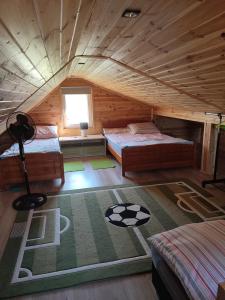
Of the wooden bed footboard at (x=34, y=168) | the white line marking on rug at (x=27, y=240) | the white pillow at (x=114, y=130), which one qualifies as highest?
the white pillow at (x=114, y=130)

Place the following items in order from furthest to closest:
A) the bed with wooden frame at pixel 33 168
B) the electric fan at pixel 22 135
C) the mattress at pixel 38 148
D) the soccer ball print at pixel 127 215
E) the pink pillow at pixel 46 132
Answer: the pink pillow at pixel 46 132 → the mattress at pixel 38 148 → the bed with wooden frame at pixel 33 168 → the electric fan at pixel 22 135 → the soccer ball print at pixel 127 215

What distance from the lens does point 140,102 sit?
17.7 feet

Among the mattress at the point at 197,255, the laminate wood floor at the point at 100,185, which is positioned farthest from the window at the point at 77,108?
the mattress at the point at 197,255

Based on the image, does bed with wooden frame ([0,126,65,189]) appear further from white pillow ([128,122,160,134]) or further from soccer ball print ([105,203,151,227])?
white pillow ([128,122,160,134])

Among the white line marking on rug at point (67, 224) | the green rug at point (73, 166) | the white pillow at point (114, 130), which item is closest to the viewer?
the white line marking on rug at point (67, 224)

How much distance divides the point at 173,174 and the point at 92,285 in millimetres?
2537

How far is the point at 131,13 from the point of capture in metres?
1.11

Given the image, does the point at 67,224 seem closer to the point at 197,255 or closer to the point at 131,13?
the point at 197,255

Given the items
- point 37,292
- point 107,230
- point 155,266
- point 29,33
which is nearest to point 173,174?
point 107,230

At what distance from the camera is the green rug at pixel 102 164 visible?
14.0 feet

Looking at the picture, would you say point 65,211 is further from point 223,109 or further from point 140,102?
point 140,102

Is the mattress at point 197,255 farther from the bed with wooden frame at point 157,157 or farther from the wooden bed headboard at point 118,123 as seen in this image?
the wooden bed headboard at point 118,123

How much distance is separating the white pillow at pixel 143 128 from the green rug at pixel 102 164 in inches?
38.3

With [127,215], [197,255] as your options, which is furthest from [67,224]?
[197,255]
